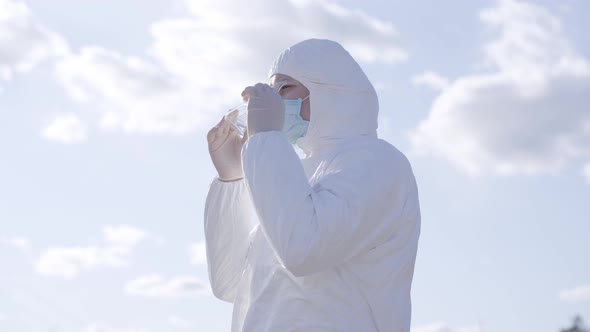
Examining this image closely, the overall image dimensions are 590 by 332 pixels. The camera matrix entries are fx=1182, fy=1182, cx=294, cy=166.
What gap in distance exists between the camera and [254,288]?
717cm

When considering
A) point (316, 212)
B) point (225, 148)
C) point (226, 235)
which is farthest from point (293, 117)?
point (316, 212)

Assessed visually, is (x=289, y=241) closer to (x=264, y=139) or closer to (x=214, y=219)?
(x=264, y=139)

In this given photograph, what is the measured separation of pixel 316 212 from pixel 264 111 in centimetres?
82

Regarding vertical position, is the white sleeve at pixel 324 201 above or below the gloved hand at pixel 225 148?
below

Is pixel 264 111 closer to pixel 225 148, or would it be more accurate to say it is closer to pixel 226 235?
pixel 225 148

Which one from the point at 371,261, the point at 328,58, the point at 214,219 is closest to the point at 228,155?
the point at 214,219

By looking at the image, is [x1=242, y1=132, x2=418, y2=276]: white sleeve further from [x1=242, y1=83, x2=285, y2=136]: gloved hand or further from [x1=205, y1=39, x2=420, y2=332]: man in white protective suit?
[x1=242, y1=83, x2=285, y2=136]: gloved hand

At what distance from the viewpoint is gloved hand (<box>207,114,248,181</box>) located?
8031 millimetres

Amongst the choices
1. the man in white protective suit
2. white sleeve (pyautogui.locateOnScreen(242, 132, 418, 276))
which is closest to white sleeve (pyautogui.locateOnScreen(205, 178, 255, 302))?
the man in white protective suit

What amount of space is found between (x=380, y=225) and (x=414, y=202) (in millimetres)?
398

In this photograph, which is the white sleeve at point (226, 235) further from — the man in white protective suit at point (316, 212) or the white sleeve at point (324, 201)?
the white sleeve at point (324, 201)

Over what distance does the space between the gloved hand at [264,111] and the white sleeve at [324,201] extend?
0.11 metres

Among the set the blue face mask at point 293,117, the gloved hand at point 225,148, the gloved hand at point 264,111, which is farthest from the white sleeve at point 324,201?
the gloved hand at point 225,148

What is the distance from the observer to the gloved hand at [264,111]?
708 cm
